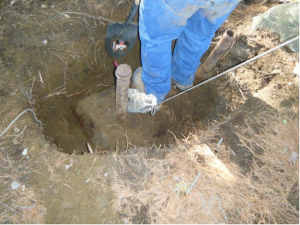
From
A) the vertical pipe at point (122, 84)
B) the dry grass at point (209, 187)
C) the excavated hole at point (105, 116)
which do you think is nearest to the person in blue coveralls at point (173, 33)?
the vertical pipe at point (122, 84)

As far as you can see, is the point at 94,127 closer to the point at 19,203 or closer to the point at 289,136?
the point at 19,203

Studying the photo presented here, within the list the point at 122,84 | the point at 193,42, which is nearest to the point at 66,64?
the point at 122,84

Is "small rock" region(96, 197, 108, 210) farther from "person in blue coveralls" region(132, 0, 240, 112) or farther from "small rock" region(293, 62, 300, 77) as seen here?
"small rock" region(293, 62, 300, 77)

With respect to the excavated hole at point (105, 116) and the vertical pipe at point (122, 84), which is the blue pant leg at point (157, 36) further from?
the excavated hole at point (105, 116)

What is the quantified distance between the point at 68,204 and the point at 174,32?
4.72 ft

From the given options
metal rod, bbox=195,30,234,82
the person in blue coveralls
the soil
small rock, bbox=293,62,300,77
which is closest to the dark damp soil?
the soil

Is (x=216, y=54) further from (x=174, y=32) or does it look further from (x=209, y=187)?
(x=209, y=187)

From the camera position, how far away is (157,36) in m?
1.45

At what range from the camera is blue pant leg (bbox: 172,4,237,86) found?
1557mm

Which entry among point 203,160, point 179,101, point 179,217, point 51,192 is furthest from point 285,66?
point 51,192

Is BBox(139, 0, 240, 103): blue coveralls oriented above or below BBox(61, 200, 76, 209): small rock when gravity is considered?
above

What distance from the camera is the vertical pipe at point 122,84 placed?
1502 mm

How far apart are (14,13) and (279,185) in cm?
295

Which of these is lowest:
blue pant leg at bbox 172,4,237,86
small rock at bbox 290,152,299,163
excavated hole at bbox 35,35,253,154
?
excavated hole at bbox 35,35,253,154
